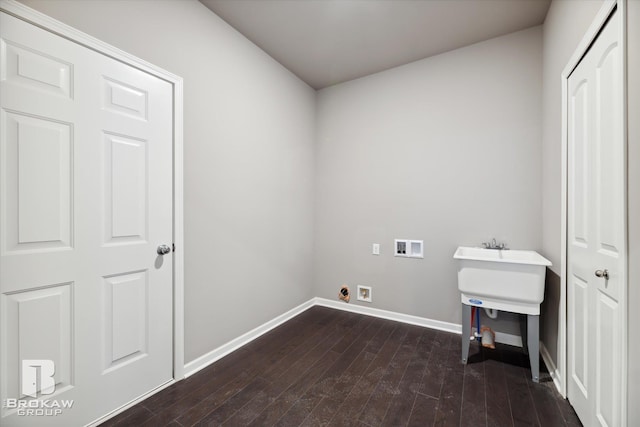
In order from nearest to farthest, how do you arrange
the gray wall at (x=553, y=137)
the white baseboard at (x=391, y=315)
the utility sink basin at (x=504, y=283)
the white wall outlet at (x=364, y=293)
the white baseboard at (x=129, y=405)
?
the white baseboard at (x=129, y=405), the gray wall at (x=553, y=137), the utility sink basin at (x=504, y=283), the white baseboard at (x=391, y=315), the white wall outlet at (x=364, y=293)

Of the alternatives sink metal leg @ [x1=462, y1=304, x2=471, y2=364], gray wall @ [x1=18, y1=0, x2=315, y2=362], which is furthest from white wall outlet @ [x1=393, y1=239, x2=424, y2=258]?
gray wall @ [x1=18, y1=0, x2=315, y2=362]

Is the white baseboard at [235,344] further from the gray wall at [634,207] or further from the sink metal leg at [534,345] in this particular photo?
the gray wall at [634,207]

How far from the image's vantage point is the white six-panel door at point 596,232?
3.84 feet

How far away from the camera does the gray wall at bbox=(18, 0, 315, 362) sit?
1.74 meters

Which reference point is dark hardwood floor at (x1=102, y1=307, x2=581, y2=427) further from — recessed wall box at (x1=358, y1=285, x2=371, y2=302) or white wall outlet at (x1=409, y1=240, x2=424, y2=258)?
white wall outlet at (x1=409, y1=240, x2=424, y2=258)

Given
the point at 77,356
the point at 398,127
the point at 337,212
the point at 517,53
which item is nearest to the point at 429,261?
the point at 337,212

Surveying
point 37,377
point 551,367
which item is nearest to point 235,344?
point 37,377

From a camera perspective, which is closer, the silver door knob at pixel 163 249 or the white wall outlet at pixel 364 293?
the silver door knob at pixel 163 249

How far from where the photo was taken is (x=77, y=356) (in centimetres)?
142

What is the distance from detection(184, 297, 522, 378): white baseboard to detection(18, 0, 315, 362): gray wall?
0.07m

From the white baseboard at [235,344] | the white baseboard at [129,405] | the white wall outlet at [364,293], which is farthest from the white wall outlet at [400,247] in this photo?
the white baseboard at [129,405]

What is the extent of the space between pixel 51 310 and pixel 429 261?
283 cm

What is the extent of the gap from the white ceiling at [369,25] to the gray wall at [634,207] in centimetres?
129

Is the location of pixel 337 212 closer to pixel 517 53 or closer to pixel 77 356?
pixel 517 53
